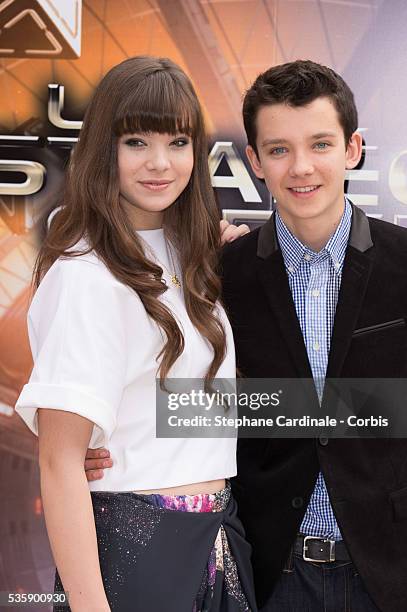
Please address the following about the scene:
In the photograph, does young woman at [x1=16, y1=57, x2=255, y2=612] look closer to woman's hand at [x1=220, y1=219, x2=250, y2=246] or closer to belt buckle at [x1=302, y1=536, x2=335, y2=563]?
belt buckle at [x1=302, y1=536, x2=335, y2=563]

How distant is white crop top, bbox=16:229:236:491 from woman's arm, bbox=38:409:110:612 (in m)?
0.04

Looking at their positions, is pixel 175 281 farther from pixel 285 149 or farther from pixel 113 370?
pixel 285 149

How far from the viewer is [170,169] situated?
1840 mm

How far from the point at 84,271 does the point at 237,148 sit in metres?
1.41

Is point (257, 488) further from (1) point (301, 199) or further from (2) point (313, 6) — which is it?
(2) point (313, 6)

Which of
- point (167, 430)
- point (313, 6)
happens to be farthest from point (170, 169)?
point (313, 6)

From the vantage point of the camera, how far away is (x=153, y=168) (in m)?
1.80

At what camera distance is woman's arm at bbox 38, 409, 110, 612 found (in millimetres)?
1592

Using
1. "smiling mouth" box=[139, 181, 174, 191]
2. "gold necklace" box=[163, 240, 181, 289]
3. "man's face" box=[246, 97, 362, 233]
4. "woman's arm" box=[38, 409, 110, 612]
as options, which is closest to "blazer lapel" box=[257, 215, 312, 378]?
"man's face" box=[246, 97, 362, 233]

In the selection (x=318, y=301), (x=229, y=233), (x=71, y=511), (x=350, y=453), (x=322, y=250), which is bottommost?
(x=71, y=511)

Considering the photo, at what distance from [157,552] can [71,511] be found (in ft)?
0.73

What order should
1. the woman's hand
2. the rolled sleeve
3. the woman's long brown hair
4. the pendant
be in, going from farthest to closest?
the woman's hand → the pendant → the woman's long brown hair → the rolled sleeve

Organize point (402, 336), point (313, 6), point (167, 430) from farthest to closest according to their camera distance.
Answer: point (313, 6) < point (402, 336) < point (167, 430)

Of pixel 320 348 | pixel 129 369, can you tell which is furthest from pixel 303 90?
pixel 129 369
